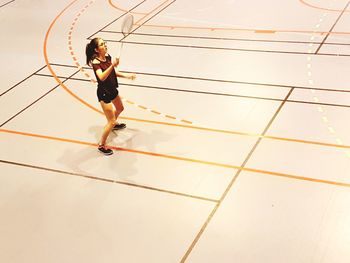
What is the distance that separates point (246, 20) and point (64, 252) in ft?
18.8

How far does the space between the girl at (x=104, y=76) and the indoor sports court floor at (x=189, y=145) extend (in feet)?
1.05

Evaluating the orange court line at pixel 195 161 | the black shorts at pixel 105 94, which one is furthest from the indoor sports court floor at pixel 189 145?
the black shorts at pixel 105 94

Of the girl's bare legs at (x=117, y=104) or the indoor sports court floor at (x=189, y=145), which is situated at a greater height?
the girl's bare legs at (x=117, y=104)

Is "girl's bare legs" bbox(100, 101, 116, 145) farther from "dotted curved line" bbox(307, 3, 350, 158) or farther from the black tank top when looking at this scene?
"dotted curved line" bbox(307, 3, 350, 158)

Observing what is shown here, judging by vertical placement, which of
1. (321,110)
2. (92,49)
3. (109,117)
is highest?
(92,49)

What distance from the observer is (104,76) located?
16.0ft

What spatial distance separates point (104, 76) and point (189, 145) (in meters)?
1.23

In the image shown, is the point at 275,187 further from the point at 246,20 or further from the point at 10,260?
the point at 246,20

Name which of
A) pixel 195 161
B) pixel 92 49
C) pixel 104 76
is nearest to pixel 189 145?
pixel 195 161

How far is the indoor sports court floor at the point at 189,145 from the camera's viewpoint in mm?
4043

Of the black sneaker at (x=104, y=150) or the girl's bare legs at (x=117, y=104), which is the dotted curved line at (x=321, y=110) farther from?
the black sneaker at (x=104, y=150)

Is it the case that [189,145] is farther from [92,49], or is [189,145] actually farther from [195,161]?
[92,49]

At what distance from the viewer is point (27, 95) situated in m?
6.66

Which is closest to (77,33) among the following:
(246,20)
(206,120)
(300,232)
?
(246,20)
